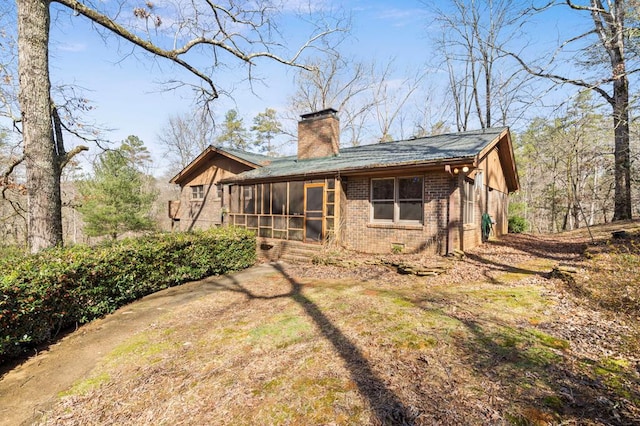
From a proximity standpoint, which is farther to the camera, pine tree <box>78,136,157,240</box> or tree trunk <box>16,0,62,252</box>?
pine tree <box>78,136,157,240</box>

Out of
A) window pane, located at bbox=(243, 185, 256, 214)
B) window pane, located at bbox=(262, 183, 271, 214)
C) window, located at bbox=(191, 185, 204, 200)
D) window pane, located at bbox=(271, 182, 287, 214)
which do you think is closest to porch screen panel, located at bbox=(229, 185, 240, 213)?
window pane, located at bbox=(243, 185, 256, 214)

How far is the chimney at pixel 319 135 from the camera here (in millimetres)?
13805

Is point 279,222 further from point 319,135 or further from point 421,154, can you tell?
point 421,154

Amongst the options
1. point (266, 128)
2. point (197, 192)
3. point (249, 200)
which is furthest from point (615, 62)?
point (266, 128)

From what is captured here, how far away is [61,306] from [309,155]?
36.9 ft

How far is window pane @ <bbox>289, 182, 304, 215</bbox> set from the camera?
11359 millimetres

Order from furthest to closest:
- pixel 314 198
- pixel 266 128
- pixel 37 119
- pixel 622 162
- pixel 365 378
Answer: pixel 266 128 < pixel 622 162 < pixel 314 198 < pixel 37 119 < pixel 365 378

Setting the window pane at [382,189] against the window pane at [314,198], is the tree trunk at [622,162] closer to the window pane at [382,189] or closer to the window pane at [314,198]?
the window pane at [382,189]

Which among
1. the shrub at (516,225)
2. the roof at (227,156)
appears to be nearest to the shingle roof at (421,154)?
the roof at (227,156)

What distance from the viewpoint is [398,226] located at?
9359mm

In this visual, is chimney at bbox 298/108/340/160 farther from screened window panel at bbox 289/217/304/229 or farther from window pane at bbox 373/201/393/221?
window pane at bbox 373/201/393/221

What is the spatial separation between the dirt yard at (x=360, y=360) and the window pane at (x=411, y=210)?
11.3 ft

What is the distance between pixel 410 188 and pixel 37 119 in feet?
31.0

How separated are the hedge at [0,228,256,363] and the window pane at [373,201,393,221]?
5.06m
